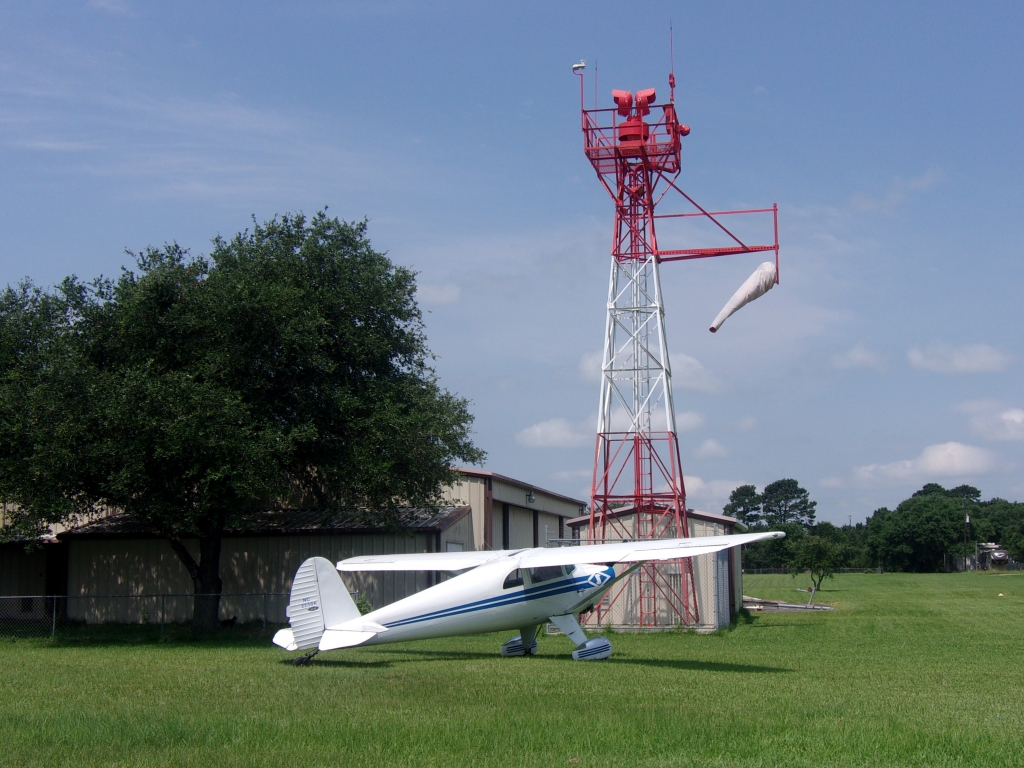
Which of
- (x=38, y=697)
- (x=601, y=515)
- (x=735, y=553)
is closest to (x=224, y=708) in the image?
(x=38, y=697)

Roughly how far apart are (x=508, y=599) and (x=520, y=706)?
6245 mm

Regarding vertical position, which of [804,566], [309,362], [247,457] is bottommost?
[804,566]

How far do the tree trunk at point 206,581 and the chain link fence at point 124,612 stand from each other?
1294 millimetres

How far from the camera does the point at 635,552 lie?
17359mm

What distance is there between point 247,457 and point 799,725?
48.6ft

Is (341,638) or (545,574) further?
(545,574)

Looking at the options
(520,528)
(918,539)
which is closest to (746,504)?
(918,539)

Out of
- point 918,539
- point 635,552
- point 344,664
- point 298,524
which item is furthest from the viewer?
point 918,539

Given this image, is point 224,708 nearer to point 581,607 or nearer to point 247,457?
point 581,607

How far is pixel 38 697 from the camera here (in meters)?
12.9

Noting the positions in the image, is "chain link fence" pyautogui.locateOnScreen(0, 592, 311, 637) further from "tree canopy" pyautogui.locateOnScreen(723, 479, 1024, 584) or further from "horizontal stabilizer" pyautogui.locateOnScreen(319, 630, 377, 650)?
"tree canopy" pyautogui.locateOnScreen(723, 479, 1024, 584)

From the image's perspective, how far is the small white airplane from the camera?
15773mm

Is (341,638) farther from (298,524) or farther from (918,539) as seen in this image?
(918,539)

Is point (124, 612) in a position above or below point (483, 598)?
below
